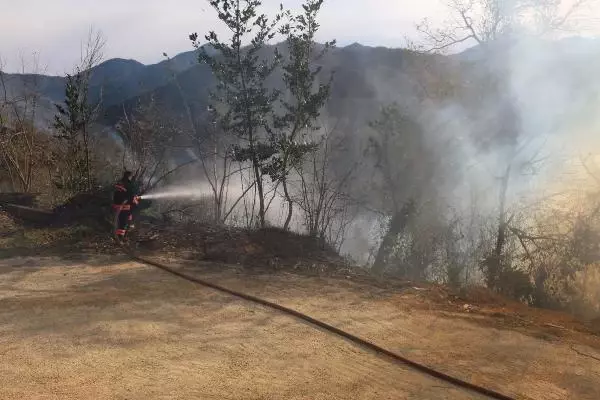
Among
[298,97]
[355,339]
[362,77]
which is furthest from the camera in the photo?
[362,77]

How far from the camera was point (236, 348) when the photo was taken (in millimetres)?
4914

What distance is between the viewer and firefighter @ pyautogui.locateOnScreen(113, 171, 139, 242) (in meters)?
9.05

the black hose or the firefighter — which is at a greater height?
the firefighter

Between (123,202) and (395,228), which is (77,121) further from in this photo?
(395,228)

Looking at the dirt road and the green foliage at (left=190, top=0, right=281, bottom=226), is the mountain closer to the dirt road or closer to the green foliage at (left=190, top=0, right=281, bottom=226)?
the green foliage at (left=190, top=0, right=281, bottom=226)

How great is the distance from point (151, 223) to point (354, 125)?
97.3 feet

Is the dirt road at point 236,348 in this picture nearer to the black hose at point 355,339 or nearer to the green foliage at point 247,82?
the black hose at point 355,339

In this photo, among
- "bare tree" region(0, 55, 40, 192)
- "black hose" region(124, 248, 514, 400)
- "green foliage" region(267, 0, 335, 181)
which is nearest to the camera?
"black hose" region(124, 248, 514, 400)

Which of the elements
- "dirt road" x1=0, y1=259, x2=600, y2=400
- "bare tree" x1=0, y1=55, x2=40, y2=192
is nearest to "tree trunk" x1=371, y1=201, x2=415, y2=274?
"dirt road" x1=0, y1=259, x2=600, y2=400

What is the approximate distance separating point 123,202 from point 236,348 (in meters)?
5.33

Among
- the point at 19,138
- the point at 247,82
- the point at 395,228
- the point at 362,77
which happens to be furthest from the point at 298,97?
the point at 362,77

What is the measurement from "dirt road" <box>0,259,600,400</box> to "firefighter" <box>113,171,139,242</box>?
2219 mm

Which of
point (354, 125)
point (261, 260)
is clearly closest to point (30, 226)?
point (261, 260)

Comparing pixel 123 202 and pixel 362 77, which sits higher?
pixel 362 77
